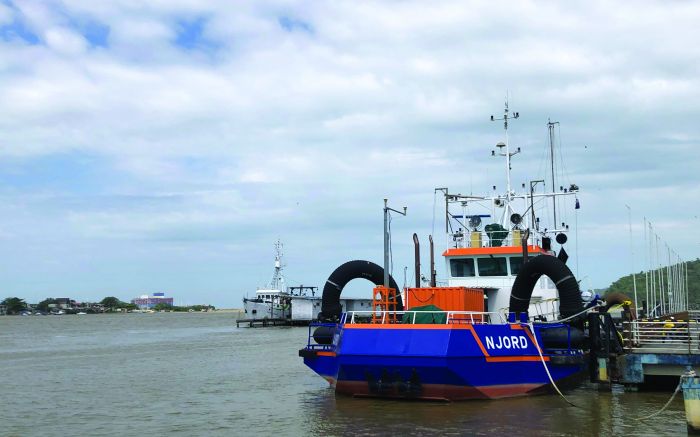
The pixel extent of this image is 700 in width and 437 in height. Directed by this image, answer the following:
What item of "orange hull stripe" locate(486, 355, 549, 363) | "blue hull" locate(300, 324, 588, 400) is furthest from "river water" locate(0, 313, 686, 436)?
"orange hull stripe" locate(486, 355, 549, 363)

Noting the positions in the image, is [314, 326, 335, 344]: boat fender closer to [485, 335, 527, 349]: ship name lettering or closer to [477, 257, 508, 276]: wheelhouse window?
[485, 335, 527, 349]: ship name lettering

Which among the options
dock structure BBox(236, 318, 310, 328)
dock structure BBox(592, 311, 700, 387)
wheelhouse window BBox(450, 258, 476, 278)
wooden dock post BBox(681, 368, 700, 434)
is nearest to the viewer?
wooden dock post BBox(681, 368, 700, 434)

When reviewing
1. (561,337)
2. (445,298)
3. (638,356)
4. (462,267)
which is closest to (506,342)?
(561,337)

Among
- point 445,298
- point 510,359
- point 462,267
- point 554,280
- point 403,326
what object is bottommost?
point 510,359

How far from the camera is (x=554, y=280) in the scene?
20.7 meters

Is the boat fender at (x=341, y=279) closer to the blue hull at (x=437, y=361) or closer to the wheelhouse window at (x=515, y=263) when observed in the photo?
the blue hull at (x=437, y=361)

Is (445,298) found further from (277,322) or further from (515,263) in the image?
(277,322)

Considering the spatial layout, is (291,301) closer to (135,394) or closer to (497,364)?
(135,394)

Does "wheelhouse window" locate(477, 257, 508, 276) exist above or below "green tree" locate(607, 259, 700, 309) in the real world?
below

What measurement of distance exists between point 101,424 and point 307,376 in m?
11.2

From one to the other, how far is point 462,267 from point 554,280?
16.7ft

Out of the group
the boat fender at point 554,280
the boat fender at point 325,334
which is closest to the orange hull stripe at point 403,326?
the boat fender at point 325,334

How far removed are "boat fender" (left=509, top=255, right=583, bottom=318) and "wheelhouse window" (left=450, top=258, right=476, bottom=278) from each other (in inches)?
170

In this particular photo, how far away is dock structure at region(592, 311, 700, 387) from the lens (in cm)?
1900
